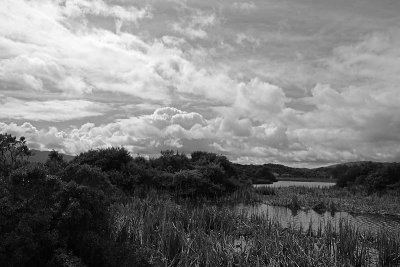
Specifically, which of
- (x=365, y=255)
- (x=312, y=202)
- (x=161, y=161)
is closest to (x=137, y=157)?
(x=161, y=161)

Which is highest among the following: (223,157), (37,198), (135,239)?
(223,157)

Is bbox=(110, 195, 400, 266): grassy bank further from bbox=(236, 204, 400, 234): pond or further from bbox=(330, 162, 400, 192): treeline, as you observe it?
bbox=(330, 162, 400, 192): treeline

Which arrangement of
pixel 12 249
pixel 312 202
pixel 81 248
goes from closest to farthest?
pixel 12 249 → pixel 81 248 → pixel 312 202

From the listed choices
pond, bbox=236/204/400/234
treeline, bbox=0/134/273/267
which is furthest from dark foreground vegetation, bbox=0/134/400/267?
pond, bbox=236/204/400/234

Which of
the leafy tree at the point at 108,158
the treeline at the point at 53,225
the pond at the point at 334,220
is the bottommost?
the pond at the point at 334,220

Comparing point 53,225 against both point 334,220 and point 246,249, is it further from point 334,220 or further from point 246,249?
point 334,220

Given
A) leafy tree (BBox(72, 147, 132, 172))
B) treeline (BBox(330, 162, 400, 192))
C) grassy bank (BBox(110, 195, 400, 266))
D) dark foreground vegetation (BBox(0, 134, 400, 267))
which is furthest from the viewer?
treeline (BBox(330, 162, 400, 192))

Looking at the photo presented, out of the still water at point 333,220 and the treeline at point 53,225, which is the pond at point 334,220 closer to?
the still water at point 333,220

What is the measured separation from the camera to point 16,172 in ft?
35.2

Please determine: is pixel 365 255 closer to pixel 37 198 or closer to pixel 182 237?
pixel 182 237

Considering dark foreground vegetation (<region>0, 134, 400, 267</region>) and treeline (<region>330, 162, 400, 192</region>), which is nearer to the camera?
dark foreground vegetation (<region>0, 134, 400, 267</region>)

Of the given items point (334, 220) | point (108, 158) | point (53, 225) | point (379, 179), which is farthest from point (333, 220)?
point (379, 179)

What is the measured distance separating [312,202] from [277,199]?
4.68 meters

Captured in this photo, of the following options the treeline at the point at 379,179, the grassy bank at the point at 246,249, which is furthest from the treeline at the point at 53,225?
the treeline at the point at 379,179
